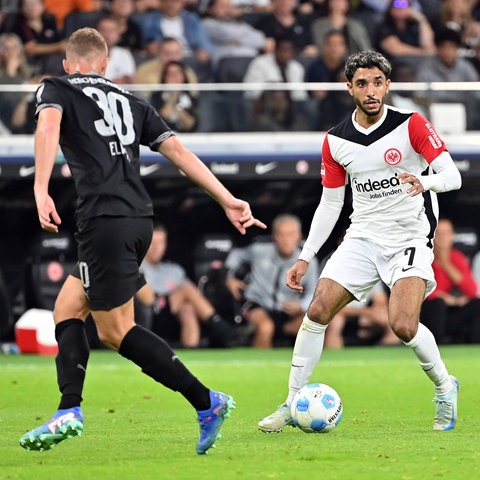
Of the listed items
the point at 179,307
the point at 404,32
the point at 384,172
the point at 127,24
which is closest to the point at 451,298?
the point at 179,307

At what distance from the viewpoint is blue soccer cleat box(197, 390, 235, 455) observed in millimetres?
6883

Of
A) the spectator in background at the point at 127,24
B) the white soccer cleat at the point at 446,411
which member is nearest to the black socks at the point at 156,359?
the white soccer cleat at the point at 446,411

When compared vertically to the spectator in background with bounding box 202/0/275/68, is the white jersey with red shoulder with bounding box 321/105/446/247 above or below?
below

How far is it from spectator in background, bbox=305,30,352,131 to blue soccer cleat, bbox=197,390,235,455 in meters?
9.85

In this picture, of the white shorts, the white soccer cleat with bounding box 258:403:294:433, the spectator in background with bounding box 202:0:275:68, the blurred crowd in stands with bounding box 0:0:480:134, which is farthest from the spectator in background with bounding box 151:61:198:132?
the white soccer cleat with bounding box 258:403:294:433

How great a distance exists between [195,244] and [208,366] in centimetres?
422

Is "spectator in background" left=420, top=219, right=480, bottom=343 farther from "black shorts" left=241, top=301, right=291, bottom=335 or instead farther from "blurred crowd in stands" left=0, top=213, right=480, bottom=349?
"black shorts" left=241, top=301, right=291, bottom=335

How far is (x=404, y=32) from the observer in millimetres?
18578

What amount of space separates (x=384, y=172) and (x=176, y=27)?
33.3 feet

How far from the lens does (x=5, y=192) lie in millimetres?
17922

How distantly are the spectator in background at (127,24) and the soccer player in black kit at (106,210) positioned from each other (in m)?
10.7

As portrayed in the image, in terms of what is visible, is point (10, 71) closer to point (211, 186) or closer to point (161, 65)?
point (161, 65)

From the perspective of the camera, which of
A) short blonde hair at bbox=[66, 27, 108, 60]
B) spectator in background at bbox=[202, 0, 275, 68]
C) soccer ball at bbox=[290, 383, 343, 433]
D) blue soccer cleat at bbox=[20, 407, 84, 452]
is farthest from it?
spectator in background at bbox=[202, 0, 275, 68]

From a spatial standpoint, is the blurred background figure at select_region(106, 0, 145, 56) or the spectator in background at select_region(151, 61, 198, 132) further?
the blurred background figure at select_region(106, 0, 145, 56)
